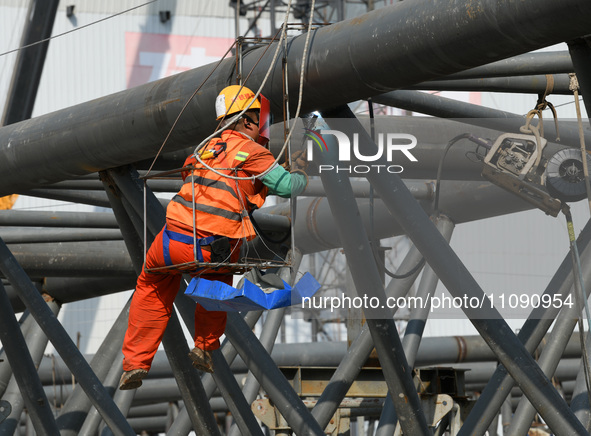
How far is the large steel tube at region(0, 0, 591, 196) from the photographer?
650 cm

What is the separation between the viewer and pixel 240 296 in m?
6.74

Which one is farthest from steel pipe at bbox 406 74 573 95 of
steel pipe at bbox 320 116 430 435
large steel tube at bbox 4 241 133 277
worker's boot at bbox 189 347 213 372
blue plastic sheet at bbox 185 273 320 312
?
large steel tube at bbox 4 241 133 277

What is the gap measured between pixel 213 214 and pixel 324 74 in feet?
4.24

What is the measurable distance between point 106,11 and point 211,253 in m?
27.0

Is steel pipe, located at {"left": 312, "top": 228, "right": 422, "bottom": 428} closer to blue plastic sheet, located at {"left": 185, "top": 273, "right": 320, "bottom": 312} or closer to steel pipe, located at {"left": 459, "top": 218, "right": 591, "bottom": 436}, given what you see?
steel pipe, located at {"left": 459, "top": 218, "right": 591, "bottom": 436}

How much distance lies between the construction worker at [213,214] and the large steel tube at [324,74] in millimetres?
592

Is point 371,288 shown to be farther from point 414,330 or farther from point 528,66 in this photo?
point 414,330

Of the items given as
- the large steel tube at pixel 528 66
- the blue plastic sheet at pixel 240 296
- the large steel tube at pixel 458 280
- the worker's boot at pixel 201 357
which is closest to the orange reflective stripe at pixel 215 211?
the blue plastic sheet at pixel 240 296

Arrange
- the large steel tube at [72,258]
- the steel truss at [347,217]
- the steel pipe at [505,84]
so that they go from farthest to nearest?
the large steel tube at [72,258] < the steel pipe at [505,84] < the steel truss at [347,217]

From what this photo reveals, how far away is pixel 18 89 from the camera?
771 inches

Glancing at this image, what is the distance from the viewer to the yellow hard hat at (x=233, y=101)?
7.55 metres

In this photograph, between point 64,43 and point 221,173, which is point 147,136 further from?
point 64,43

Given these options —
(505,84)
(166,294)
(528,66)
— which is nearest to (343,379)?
(505,84)

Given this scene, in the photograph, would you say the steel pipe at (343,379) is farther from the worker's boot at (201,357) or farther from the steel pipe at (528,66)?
the worker's boot at (201,357)
